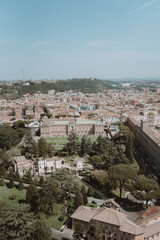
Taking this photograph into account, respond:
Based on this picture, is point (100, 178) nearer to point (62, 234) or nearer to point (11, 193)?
point (62, 234)

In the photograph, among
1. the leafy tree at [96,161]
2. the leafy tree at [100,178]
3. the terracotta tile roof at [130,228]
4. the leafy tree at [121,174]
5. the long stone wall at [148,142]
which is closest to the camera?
the terracotta tile roof at [130,228]

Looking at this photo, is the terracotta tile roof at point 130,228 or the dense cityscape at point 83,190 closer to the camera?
the terracotta tile roof at point 130,228

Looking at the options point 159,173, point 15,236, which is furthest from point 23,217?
point 159,173

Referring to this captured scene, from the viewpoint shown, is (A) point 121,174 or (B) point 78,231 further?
(A) point 121,174

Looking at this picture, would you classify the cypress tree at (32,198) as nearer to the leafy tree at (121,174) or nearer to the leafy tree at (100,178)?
the leafy tree at (100,178)

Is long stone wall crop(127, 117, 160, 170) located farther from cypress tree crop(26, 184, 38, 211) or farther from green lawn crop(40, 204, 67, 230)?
cypress tree crop(26, 184, 38, 211)

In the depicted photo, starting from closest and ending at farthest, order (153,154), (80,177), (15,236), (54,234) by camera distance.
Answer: (15,236), (54,234), (80,177), (153,154)

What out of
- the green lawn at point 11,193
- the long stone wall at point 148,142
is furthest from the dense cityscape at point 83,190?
the long stone wall at point 148,142

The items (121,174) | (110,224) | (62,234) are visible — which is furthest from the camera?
(121,174)

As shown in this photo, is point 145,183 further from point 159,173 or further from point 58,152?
point 58,152

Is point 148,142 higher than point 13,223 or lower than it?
higher

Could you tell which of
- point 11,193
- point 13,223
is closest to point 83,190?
point 13,223
